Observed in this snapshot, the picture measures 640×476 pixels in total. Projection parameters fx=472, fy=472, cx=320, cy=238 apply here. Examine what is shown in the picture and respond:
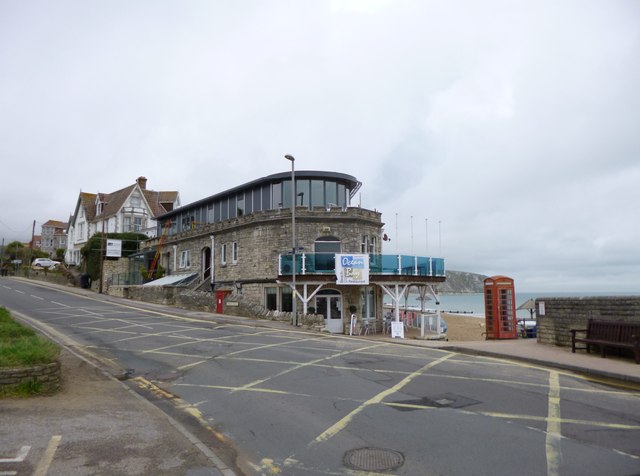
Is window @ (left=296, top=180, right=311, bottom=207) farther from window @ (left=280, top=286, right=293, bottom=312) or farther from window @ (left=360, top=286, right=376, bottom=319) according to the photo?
window @ (left=360, top=286, right=376, bottom=319)

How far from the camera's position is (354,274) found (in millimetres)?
25500

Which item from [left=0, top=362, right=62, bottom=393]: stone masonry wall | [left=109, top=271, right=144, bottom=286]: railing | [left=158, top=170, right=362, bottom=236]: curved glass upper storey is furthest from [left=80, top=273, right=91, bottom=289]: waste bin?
[left=0, top=362, right=62, bottom=393]: stone masonry wall

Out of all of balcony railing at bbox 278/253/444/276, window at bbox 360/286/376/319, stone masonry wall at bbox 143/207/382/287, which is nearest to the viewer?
balcony railing at bbox 278/253/444/276

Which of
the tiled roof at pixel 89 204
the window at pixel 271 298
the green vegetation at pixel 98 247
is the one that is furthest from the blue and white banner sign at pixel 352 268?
the tiled roof at pixel 89 204

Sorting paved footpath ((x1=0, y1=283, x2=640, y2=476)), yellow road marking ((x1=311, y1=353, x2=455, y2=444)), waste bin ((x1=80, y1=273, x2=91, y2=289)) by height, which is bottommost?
yellow road marking ((x1=311, y1=353, x2=455, y2=444))

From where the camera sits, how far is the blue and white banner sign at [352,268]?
25.4 m

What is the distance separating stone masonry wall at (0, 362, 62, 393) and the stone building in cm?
1553

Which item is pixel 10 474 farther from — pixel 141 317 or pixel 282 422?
pixel 141 317

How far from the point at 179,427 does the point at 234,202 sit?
29417 mm

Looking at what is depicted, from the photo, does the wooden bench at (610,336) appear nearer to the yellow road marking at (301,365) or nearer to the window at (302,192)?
the yellow road marking at (301,365)

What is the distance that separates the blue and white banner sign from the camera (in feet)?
83.3

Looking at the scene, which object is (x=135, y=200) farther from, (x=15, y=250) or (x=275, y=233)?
(x=15, y=250)

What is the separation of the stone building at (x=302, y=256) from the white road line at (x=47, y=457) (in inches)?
701

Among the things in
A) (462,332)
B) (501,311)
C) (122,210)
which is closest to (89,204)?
(122,210)
